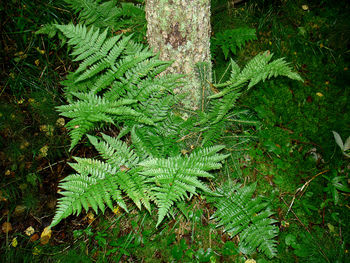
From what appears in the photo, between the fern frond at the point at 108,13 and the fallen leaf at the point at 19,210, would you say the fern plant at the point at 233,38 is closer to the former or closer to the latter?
the fern frond at the point at 108,13

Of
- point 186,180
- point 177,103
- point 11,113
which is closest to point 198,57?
point 177,103

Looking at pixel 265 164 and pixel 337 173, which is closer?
pixel 337 173

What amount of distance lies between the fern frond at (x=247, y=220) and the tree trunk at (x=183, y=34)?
1121 millimetres

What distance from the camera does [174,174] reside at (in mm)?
1946

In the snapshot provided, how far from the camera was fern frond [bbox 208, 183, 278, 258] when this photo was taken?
7.09 ft

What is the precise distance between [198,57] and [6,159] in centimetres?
292

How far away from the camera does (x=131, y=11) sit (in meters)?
2.88

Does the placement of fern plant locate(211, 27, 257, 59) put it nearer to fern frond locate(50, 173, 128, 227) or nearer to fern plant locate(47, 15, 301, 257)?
fern plant locate(47, 15, 301, 257)

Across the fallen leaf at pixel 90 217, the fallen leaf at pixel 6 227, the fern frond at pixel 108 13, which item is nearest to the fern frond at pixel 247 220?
the fallen leaf at pixel 90 217

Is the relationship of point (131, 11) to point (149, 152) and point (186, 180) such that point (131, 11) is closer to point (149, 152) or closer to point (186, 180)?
point (149, 152)

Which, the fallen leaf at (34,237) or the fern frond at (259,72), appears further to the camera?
the fallen leaf at (34,237)

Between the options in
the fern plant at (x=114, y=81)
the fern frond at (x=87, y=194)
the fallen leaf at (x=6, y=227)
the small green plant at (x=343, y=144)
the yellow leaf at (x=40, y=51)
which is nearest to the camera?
the fern frond at (x=87, y=194)

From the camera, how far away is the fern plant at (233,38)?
2926mm

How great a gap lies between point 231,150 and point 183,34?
1.39 metres
